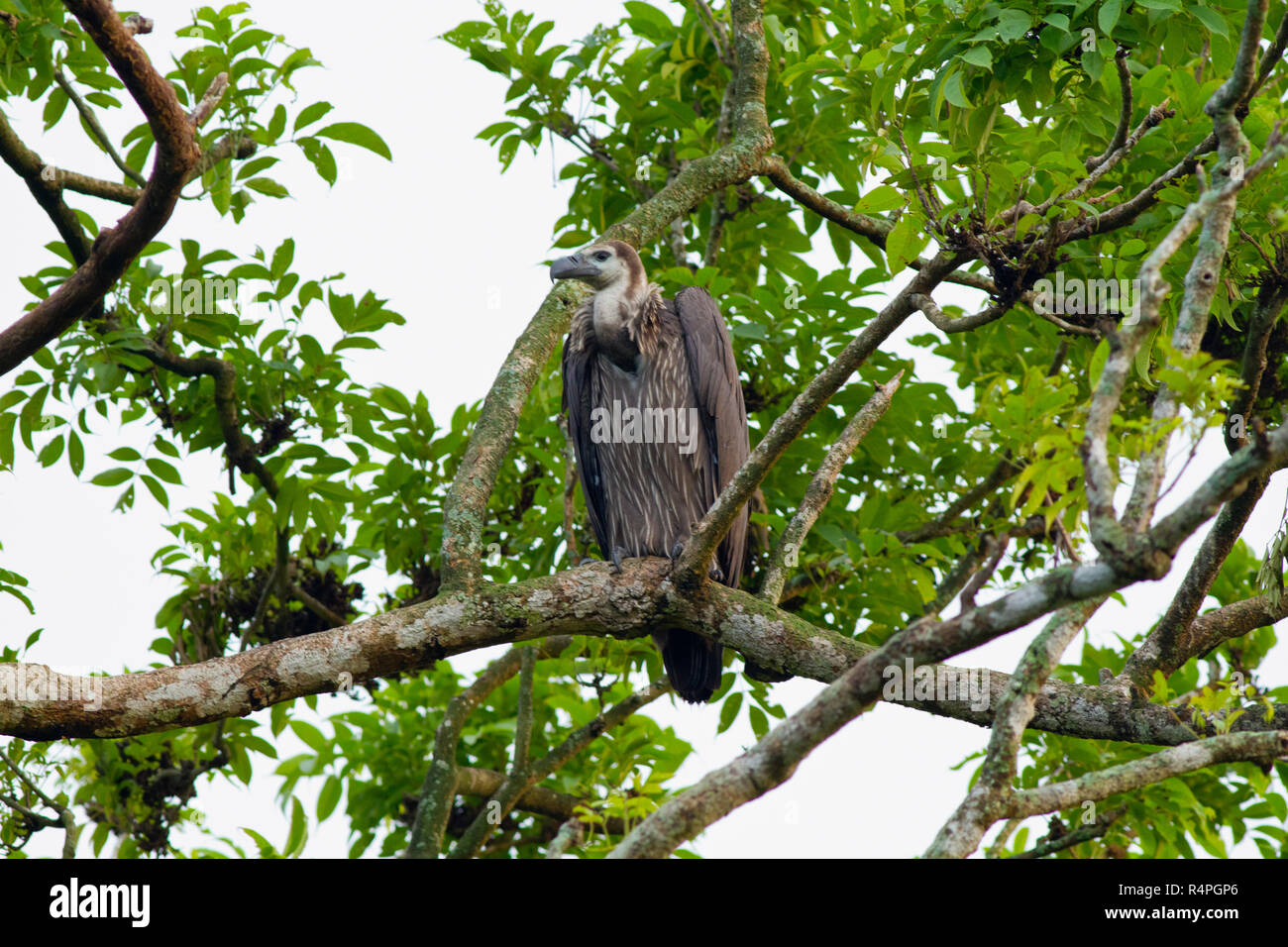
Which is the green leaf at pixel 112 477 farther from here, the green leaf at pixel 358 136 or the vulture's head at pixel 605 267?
the vulture's head at pixel 605 267

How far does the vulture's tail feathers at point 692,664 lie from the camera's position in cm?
589

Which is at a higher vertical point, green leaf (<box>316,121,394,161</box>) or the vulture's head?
green leaf (<box>316,121,394,161</box>)

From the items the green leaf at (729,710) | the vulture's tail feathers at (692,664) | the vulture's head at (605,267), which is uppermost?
the vulture's head at (605,267)

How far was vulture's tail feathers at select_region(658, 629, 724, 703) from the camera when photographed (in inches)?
232

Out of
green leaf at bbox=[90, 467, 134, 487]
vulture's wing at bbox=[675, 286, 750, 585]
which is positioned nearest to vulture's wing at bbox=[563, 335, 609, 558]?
vulture's wing at bbox=[675, 286, 750, 585]

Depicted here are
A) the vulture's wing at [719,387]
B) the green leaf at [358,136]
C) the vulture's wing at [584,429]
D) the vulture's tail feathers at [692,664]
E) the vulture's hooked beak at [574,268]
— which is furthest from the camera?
the vulture's wing at [584,429]

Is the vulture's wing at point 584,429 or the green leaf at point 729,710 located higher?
the vulture's wing at point 584,429

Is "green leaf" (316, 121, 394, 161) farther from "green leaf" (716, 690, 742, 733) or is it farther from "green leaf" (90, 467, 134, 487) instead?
"green leaf" (716, 690, 742, 733)

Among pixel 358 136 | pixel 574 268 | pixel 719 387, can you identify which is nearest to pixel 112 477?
pixel 358 136

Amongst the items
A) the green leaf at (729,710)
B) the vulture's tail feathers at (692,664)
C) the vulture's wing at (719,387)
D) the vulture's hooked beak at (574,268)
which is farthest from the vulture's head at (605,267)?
the green leaf at (729,710)

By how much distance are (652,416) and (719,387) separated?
1.49 feet

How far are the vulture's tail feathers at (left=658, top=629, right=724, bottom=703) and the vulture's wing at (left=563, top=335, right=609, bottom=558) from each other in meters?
1.01

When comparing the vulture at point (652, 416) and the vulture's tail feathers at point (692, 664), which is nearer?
the vulture's tail feathers at point (692, 664)

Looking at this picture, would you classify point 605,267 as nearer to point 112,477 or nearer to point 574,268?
point 574,268
